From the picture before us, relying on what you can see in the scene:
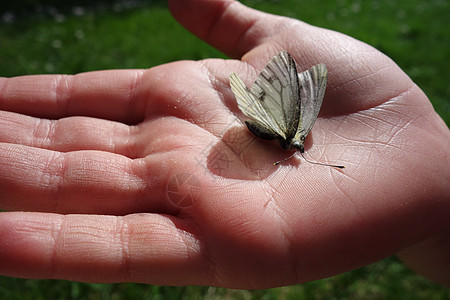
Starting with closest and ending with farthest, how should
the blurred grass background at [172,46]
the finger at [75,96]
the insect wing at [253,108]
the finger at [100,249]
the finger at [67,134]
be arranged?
the finger at [100,249] < the insect wing at [253,108] < the finger at [67,134] < the finger at [75,96] < the blurred grass background at [172,46]

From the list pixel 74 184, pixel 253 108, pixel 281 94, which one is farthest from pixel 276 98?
pixel 74 184

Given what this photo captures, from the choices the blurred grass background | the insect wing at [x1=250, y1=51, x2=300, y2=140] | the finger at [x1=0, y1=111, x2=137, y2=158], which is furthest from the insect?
the blurred grass background

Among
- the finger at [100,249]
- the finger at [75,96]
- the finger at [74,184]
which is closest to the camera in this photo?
the finger at [100,249]

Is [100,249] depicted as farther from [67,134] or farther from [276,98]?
[276,98]

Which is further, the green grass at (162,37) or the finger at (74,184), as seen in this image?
the green grass at (162,37)

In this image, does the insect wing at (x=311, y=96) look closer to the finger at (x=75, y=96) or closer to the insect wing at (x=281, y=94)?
the insect wing at (x=281, y=94)

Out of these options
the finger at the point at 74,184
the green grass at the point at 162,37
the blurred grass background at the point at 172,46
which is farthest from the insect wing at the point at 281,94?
the green grass at the point at 162,37

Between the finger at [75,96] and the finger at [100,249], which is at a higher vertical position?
the finger at [75,96]
